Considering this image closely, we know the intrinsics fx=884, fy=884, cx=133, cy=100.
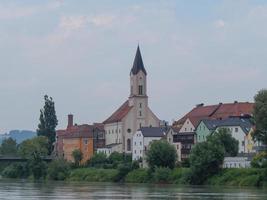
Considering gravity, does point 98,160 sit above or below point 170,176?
above

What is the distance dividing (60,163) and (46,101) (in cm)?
3079

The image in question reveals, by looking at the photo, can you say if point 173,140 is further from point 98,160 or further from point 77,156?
point 77,156

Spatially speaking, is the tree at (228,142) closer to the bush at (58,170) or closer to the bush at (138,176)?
the bush at (138,176)

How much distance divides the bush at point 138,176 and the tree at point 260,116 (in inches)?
1037

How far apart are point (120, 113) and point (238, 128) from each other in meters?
50.3

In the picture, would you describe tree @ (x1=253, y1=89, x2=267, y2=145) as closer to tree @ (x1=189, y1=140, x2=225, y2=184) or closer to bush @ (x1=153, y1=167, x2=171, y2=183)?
tree @ (x1=189, y1=140, x2=225, y2=184)

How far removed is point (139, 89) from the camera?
191 m

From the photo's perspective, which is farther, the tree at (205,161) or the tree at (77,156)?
the tree at (77,156)

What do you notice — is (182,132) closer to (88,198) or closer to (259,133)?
(259,133)

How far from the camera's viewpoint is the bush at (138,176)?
13846 cm

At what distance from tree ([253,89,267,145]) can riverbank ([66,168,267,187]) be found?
459cm

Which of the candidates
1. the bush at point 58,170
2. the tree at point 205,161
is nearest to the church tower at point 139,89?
the bush at point 58,170

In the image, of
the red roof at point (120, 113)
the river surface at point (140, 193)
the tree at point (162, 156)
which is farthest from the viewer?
the red roof at point (120, 113)

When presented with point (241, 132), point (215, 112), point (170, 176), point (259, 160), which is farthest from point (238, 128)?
point (215, 112)
